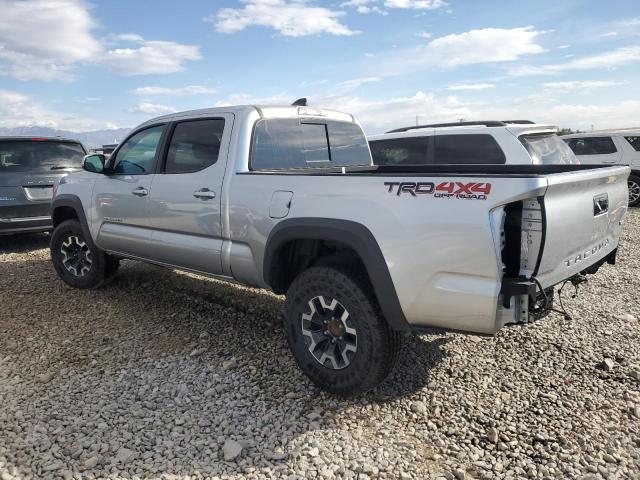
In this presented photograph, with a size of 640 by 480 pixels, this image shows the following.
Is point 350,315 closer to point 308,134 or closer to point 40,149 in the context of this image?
point 308,134

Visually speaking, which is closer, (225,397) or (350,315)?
(350,315)

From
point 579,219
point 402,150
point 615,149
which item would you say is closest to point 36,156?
point 402,150

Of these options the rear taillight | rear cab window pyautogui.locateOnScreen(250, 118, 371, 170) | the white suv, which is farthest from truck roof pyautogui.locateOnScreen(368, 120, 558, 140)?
the rear taillight

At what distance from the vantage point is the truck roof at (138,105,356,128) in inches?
157

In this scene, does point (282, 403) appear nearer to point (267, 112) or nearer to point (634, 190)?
point (267, 112)

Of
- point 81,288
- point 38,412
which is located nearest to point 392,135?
point 81,288

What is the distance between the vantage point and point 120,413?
308 centimetres

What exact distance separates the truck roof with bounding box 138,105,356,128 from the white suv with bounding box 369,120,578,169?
248 cm

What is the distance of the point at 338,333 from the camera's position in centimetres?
317

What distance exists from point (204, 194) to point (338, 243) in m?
1.32

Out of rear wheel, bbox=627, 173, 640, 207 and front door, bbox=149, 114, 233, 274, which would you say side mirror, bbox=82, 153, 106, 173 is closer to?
front door, bbox=149, 114, 233, 274

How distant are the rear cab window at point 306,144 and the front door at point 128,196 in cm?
118

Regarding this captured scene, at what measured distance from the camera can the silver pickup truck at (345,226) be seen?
2.54 metres

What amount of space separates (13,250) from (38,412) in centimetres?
558
